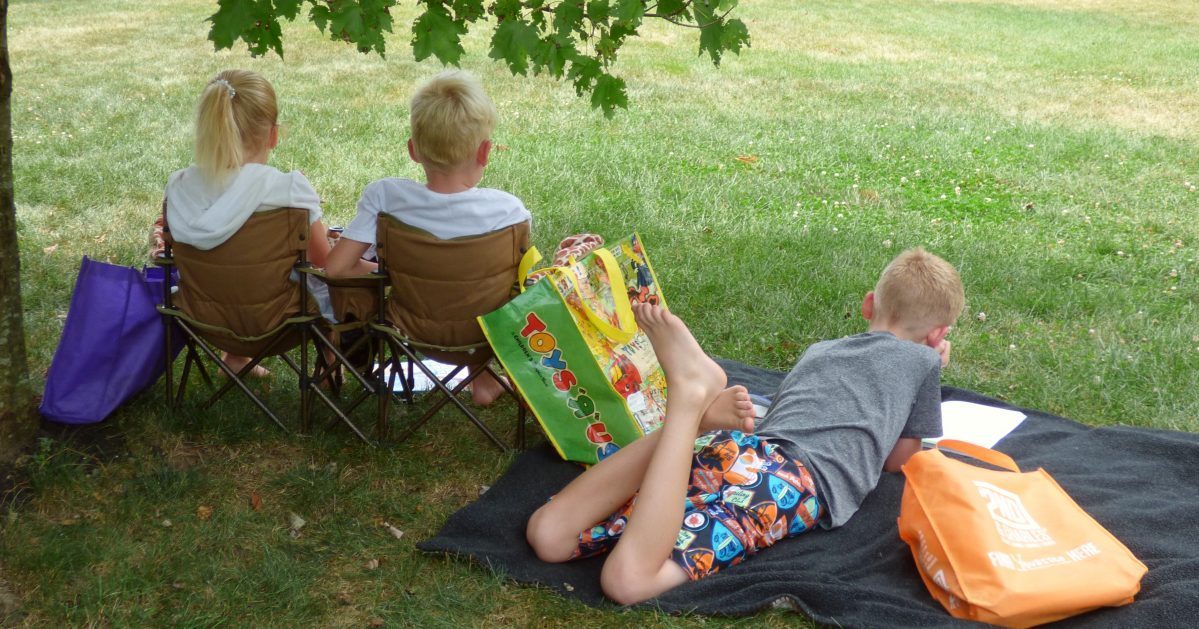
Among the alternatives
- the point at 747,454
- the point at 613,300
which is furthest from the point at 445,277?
the point at 747,454

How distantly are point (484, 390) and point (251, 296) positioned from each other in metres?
1.11

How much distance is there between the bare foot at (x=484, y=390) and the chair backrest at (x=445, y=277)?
671 mm

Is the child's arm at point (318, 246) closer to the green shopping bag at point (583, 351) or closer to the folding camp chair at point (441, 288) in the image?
the folding camp chair at point (441, 288)

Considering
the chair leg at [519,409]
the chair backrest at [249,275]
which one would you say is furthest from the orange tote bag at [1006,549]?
the chair backrest at [249,275]

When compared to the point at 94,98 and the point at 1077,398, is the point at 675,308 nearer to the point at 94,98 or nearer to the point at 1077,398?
the point at 1077,398

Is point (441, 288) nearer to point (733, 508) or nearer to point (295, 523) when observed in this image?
point (295, 523)

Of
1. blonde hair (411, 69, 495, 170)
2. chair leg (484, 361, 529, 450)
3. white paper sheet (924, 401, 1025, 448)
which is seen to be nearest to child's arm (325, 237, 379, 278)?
blonde hair (411, 69, 495, 170)

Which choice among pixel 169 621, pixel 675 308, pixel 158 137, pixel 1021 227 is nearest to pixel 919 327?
pixel 675 308

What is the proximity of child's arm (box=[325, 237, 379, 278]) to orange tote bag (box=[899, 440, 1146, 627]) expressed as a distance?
79.9 inches

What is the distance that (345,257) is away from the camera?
12.6 ft

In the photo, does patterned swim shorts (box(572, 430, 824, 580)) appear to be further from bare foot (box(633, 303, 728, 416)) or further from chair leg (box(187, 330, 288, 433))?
chair leg (box(187, 330, 288, 433))

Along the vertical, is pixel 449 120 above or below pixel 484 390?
above

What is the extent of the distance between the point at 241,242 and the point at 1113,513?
3147 mm

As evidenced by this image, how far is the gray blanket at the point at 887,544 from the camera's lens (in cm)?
304
